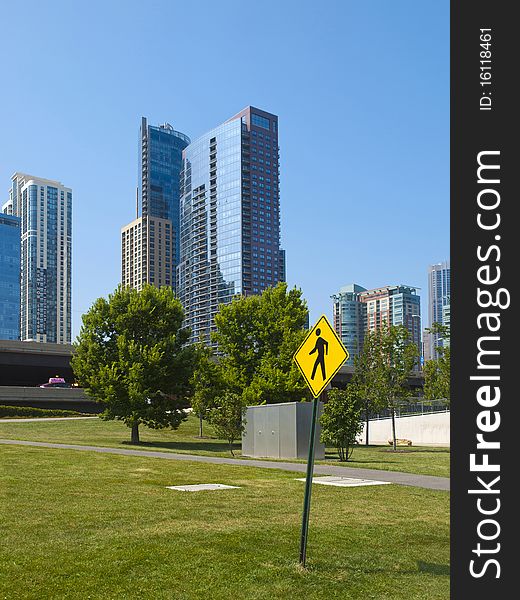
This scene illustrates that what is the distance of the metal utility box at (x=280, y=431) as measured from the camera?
2902 centimetres

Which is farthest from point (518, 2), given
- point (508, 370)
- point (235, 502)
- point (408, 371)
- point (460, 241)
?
point (408, 371)

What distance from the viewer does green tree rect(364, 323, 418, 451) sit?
43.2 metres

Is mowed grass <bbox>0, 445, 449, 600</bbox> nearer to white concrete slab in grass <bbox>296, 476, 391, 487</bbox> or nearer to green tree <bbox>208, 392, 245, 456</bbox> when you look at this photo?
white concrete slab in grass <bbox>296, 476, 391, 487</bbox>

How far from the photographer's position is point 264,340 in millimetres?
43562

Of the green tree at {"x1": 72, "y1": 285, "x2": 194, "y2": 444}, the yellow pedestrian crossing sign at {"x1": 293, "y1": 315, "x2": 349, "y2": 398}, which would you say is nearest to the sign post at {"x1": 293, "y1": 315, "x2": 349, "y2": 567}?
the yellow pedestrian crossing sign at {"x1": 293, "y1": 315, "x2": 349, "y2": 398}

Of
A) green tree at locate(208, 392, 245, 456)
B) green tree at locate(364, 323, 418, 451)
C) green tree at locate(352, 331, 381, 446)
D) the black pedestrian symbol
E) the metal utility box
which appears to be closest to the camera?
the black pedestrian symbol

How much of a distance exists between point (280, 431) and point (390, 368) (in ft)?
50.1

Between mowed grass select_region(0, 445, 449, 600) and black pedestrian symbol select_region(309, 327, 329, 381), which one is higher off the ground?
black pedestrian symbol select_region(309, 327, 329, 381)

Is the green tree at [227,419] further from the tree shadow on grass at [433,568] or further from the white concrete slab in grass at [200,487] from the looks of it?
the tree shadow on grass at [433,568]

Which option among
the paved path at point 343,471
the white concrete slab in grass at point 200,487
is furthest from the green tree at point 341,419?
the white concrete slab in grass at point 200,487

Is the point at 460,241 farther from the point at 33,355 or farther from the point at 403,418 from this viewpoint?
the point at 33,355

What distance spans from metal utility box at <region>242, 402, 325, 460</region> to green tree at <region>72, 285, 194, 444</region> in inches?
325

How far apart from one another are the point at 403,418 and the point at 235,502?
142 ft

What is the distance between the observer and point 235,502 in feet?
48.5
